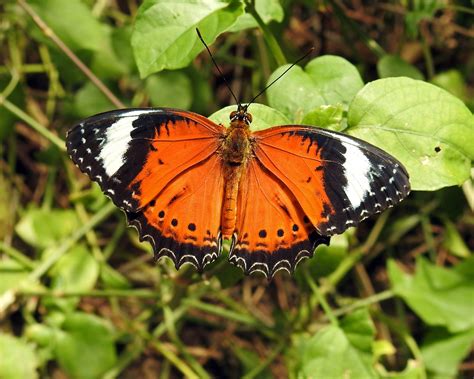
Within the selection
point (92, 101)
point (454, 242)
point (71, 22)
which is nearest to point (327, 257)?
point (454, 242)

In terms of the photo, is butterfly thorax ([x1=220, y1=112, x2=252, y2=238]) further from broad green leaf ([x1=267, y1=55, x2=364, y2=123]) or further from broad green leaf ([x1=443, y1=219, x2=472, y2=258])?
broad green leaf ([x1=443, y1=219, x2=472, y2=258])

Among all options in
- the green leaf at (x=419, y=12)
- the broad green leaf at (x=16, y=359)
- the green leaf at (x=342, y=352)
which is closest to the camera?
the green leaf at (x=342, y=352)

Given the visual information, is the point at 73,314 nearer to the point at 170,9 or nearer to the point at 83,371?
the point at 83,371

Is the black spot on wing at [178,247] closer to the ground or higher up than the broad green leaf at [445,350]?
higher up

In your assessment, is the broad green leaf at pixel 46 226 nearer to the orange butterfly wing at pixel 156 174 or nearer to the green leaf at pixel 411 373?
the orange butterfly wing at pixel 156 174

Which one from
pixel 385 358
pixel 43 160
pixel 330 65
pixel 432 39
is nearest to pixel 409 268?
pixel 385 358

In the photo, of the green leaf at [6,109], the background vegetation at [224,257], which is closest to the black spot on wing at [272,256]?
the background vegetation at [224,257]
